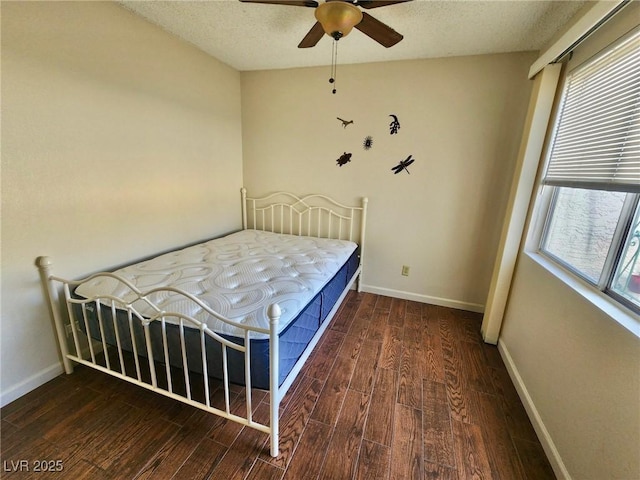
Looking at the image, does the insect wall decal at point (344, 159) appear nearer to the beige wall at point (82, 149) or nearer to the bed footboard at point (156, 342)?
the beige wall at point (82, 149)

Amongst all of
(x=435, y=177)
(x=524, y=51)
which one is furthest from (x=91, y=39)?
(x=524, y=51)

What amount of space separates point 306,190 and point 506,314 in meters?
2.27

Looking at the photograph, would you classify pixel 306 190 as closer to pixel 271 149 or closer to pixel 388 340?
pixel 271 149

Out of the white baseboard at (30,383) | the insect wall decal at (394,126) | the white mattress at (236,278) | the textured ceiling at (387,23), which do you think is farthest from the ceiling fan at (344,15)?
the white baseboard at (30,383)

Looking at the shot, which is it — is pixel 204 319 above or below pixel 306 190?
below

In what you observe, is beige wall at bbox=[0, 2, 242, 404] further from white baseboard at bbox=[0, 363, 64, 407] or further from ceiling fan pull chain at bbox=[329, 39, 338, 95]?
ceiling fan pull chain at bbox=[329, 39, 338, 95]

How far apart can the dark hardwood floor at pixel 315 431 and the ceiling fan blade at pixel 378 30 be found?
2183 millimetres

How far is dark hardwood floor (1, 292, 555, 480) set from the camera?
4.19 ft

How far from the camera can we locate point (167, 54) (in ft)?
7.31

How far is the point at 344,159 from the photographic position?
2.96 m

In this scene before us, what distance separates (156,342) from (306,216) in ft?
6.92

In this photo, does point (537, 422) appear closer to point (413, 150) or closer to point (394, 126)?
point (413, 150)

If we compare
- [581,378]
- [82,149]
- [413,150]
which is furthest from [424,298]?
[82,149]

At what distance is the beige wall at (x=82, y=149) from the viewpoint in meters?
1.47
